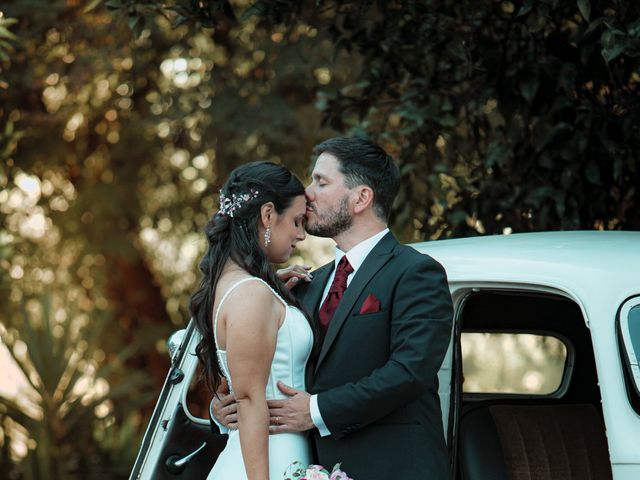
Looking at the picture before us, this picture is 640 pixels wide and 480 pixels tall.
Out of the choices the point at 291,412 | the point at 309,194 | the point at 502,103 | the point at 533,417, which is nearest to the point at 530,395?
the point at 533,417

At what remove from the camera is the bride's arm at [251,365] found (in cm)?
326

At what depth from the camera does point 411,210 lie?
6.66m

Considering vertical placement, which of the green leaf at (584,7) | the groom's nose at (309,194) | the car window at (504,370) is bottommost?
the groom's nose at (309,194)

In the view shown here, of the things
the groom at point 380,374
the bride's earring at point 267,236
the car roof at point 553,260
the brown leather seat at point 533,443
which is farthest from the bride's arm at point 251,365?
the brown leather seat at point 533,443

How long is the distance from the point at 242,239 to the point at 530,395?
203cm

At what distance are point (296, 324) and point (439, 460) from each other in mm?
650

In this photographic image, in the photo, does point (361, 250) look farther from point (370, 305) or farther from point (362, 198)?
point (370, 305)

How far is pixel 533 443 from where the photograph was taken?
4.30m

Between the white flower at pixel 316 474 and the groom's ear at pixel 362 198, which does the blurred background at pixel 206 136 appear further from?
the white flower at pixel 316 474

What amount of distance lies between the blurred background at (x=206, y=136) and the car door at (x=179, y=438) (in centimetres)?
215

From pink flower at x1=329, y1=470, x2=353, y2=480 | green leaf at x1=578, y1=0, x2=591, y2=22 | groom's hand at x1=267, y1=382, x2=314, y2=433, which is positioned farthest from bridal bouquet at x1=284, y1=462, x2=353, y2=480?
green leaf at x1=578, y1=0, x2=591, y2=22

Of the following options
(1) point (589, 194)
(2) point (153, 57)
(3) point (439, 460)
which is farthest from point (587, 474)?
(2) point (153, 57)

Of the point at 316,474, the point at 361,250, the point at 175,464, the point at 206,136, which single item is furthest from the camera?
the point at 206,136

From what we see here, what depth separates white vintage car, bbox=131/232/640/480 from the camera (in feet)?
10.6
